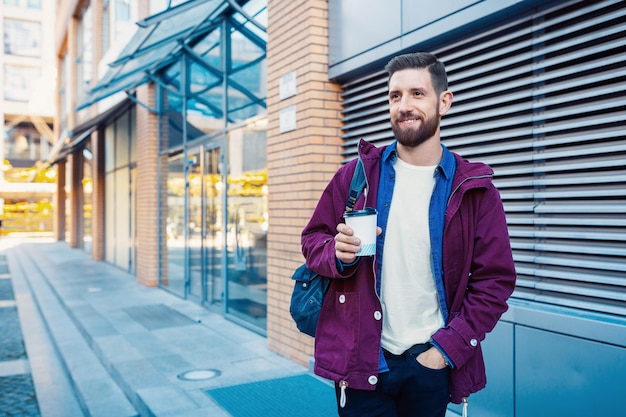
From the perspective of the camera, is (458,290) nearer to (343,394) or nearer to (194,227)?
(343,394)

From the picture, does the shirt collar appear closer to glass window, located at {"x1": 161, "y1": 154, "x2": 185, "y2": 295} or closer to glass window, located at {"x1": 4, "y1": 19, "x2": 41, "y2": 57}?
glass window, located at {"x1": 161, "y1": 154, "x2": 185, "y2": 295}

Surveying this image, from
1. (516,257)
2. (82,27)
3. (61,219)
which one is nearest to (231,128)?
(516,257)

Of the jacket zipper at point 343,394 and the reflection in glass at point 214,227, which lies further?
the reflection in glass at point 214,227

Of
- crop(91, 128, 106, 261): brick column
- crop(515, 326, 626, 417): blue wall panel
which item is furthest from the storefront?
crop(91, 128, 106, 261): brick column

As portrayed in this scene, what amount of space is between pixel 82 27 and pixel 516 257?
68.8 feet

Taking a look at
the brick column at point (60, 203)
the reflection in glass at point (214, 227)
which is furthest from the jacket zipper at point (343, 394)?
the brick column at point (60, 203)

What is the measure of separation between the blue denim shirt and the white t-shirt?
25 mm

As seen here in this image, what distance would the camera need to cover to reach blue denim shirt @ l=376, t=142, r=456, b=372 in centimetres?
193

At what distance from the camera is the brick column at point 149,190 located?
11.0 meters

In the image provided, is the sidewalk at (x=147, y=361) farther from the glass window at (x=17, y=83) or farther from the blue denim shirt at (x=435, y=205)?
the glass window at (x=17, y=83)

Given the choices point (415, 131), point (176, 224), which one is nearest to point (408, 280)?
point (415, 131)

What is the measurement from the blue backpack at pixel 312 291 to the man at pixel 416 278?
4cm

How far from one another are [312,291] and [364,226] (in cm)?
39

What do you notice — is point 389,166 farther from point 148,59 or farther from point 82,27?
point 82,27
